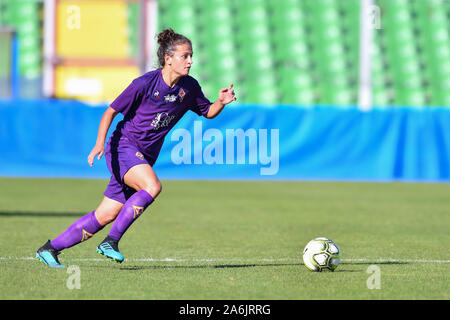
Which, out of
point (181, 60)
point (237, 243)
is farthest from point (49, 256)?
point (237, 243)

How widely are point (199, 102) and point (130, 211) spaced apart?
46.6 inches

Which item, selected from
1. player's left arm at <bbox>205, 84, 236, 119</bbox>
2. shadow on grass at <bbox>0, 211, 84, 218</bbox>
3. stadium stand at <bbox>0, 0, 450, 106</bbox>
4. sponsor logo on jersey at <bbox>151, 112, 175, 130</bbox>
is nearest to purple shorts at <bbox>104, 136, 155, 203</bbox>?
sponsor logo on jersey at <bbox>151, 112, 175, 130</bbox>

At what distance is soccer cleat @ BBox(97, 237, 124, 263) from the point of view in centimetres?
645

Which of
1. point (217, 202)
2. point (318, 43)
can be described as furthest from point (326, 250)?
point (318, 43)

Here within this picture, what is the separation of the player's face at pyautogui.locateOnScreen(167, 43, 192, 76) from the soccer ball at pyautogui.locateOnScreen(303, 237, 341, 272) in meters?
1.75

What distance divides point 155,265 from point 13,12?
20.4 m

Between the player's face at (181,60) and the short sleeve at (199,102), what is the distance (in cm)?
33

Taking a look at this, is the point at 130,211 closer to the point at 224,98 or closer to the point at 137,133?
the point at 137,133

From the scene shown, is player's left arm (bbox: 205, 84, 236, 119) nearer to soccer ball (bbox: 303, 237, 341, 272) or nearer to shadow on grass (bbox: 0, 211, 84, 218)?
soccer ball (bbox: 303, 237, 341, 272)

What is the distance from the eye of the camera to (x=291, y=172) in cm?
1848

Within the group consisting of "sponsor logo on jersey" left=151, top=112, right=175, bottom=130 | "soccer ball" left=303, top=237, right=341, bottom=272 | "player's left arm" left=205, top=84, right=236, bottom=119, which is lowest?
"soccer ball" left=303, top=237, right=341, bottom=272
